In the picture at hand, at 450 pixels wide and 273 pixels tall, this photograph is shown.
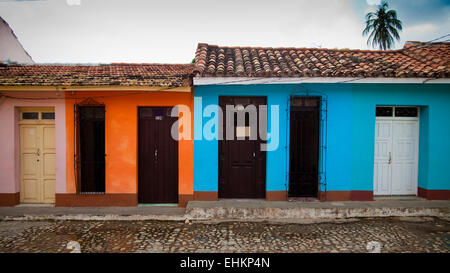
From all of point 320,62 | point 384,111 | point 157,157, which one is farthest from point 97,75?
point 384,111

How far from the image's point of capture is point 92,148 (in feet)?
23.7

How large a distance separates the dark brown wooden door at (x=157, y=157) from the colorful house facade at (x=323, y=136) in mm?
686

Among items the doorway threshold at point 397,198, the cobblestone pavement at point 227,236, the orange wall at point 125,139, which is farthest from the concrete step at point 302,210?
the orange wall at point 125,139

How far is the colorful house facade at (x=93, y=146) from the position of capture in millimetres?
7023

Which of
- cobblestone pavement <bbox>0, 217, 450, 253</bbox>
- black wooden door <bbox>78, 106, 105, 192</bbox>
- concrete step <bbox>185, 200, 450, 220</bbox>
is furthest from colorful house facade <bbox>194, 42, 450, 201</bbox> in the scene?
black wooden door <bbox>78, 106, 105, 192</bbox>

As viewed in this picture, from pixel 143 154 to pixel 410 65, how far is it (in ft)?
23.9

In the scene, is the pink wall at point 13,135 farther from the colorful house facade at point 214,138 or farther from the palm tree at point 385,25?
the palm tree at point 385,25

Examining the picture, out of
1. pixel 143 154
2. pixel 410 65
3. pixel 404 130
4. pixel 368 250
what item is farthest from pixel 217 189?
pixel 410 65

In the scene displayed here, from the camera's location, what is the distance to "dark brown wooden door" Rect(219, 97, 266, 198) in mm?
7230

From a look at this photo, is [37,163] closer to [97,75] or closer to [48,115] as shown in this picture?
[48,115]

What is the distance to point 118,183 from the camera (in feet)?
23.3

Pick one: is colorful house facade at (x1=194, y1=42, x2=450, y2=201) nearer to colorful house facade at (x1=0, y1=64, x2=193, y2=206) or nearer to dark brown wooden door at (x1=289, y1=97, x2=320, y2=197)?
dark brown wooden door at (x1=289, y1=97, x2=320, y2=197)

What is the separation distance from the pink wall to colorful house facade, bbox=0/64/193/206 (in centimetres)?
2

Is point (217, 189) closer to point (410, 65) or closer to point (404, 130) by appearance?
point (404, 130)
